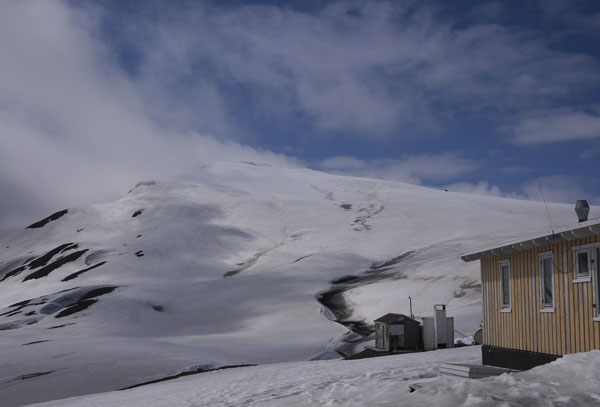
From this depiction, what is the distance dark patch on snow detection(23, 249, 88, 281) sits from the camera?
89.6 metres

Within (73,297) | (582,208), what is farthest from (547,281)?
(73,297)

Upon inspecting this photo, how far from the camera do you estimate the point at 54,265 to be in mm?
91375

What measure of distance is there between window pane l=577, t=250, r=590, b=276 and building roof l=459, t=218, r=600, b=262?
432 mm

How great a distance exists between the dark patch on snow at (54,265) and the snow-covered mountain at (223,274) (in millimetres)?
330

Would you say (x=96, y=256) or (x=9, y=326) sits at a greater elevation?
(x=96, y=256)

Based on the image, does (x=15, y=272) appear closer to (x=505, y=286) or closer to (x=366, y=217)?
(x=366, y=217)

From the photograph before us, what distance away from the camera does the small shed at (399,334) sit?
95.6ft

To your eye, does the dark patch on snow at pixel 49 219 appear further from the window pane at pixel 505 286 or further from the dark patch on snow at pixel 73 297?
the window pane at pixel 505 286

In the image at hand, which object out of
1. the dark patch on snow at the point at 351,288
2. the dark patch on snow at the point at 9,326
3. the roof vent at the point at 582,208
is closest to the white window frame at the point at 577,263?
the roof vent at the point at 582,208

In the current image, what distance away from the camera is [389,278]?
180 ft

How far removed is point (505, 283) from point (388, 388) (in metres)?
5.40

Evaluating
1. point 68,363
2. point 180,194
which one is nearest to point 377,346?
point 68,363

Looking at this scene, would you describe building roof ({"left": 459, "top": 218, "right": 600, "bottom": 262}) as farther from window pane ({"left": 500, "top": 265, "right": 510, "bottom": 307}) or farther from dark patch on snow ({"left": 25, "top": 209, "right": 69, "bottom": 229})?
dark patch on snow ({"left": 25, "top": 209, "right": 69, "bottom": 229})

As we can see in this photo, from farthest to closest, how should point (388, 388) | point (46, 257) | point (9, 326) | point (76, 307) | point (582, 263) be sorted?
point (46, 257) < point (76, 307) < point (9, 326) < point (582, 263) < point (388, 388)
